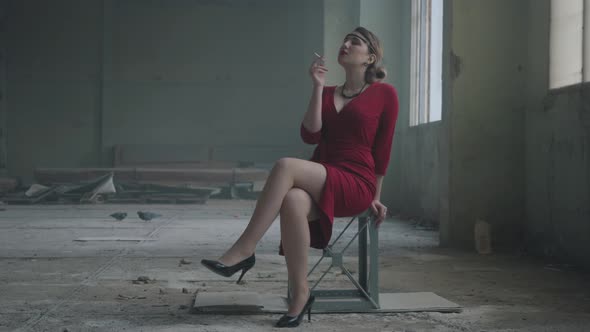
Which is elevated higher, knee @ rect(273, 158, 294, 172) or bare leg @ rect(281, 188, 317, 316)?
knee @ rect(273, 158, 294, 172)

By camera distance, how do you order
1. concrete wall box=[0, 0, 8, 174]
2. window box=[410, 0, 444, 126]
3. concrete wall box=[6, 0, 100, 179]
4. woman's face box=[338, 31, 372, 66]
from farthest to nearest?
concrete wall box=[6, 0, 100, 179]
concrete wall box=[0, 0, 8, 174]
window box=[410, 0, 444, 126]
woman's face box=[338, 31, 372, 66]

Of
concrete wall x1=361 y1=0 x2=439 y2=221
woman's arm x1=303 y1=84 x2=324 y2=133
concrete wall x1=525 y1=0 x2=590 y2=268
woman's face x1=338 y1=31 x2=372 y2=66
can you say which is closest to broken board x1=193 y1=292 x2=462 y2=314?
woman's arm x1=303 y1=84 x2=324 y2=133

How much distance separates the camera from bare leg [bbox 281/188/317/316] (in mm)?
2766

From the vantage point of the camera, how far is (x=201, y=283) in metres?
3.86

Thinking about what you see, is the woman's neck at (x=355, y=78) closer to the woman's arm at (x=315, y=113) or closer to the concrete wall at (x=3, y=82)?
the woman's arm at (x=315, y=113)

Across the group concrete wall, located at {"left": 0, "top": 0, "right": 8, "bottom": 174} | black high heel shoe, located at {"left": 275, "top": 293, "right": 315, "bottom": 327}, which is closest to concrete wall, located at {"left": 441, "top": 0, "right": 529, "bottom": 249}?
black high heel shoe, located at {"left": 275, "top": 293, "right": 315, "bottom": 327}

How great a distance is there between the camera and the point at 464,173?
5242 millimetres

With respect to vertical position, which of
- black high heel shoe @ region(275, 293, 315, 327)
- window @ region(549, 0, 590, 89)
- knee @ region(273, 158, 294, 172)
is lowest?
black high heel shoe @ region(275, 293, 315, 327)

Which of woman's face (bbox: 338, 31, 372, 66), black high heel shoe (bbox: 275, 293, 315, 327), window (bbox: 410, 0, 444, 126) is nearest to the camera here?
black high heel shoe (bbox: 275, 293, 315, 327)

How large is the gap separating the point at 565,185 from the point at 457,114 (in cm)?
105

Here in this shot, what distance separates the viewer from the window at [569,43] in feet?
14.5

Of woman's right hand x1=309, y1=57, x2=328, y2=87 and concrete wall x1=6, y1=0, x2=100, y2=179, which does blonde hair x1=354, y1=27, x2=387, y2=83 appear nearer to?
woman's right hand x1=309, y1=57, x2=328, y2=87

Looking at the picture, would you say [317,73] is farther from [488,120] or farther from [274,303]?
[488,120]

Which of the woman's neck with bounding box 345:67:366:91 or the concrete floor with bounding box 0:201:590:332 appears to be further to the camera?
the woman's neck with bounding box 345:67:366:91
